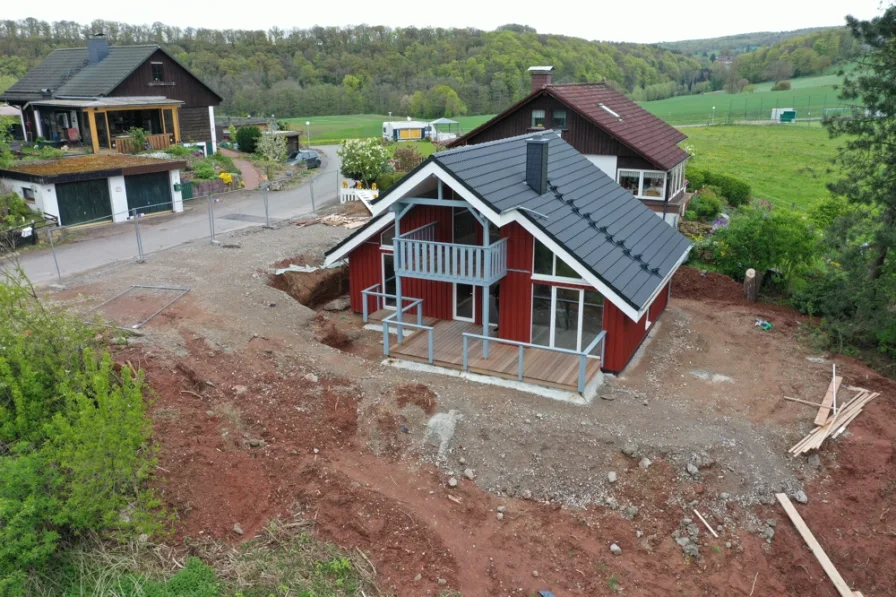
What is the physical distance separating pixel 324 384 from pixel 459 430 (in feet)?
10.0

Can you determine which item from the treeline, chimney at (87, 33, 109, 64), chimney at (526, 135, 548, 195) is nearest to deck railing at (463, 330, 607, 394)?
chimney at (526, 135, 548, 195)

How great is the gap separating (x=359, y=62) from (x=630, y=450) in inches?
3996

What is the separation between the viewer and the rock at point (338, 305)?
18828 millimetres

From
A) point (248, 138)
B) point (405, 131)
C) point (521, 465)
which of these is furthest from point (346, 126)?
point (521, 465)

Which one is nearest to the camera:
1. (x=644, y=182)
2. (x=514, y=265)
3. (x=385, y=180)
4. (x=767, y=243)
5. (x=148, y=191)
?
(x=514, y=265)

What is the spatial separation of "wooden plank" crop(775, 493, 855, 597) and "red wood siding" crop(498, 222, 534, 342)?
20.7ft

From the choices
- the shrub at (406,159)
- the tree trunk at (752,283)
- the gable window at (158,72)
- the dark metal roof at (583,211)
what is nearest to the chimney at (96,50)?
the gable window at (158,72)

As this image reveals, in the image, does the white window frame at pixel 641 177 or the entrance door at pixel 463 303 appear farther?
the white window frame at pixel 641 177

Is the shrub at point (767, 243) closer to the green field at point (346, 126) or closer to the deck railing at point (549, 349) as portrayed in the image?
the deck railing at point (549, 349)

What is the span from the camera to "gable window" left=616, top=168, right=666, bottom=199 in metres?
26.2

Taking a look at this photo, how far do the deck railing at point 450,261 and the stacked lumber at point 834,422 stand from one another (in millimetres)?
6612

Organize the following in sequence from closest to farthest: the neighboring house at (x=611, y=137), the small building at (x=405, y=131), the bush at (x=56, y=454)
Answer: the bush at (x=56, y=454), the neighboring house at (x=611, y=137), the small building at (x=405, y=131)

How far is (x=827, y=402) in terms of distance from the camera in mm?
13648

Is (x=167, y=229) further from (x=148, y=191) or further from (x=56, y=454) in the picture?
(x=56, y=454)
